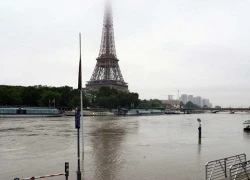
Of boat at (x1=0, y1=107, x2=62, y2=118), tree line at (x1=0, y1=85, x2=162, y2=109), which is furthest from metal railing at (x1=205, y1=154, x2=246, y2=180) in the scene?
tree line at (x1=0, y1=85, x2=162, y2=109)

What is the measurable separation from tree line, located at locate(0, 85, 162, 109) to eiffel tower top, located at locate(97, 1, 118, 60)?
74.7ft

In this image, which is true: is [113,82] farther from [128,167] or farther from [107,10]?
[128,167]

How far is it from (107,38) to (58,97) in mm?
62484

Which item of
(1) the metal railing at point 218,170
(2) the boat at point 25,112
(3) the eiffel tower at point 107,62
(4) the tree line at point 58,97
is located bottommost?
(1) the metal railing at point 218,170

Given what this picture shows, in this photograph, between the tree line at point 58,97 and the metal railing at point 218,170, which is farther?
the tree line at point 58,97

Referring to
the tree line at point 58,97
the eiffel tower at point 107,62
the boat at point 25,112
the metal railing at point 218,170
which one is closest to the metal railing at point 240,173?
the metal railing at point 218,170

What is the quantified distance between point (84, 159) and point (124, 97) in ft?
492

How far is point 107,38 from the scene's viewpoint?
191625mm

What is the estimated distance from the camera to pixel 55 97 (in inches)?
5477

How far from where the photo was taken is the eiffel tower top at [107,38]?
19100 centimetres

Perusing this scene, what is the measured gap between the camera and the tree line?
134 meters

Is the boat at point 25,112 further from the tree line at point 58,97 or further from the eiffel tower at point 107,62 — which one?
the eiffel tower at point 107,62

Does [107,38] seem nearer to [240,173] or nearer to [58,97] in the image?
[58,97]

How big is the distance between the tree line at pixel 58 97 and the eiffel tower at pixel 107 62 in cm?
1342
